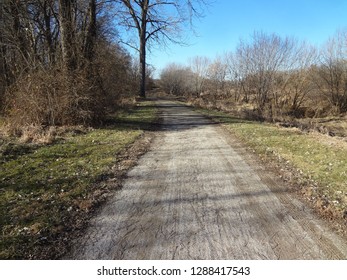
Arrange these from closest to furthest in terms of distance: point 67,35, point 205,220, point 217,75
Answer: point 205,220, point 67,35, point 217,75

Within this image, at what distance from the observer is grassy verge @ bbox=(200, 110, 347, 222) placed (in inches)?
188

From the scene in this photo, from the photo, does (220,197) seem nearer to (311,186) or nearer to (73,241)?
(311,186)

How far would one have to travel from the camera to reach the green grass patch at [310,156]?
16.6ft

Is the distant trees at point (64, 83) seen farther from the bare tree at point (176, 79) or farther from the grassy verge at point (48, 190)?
the bare tree at point (176, 79)

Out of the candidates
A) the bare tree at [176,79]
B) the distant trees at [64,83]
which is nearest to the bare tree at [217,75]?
the bare tree at [176,79]

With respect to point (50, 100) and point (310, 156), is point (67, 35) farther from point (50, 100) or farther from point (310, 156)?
point (310, 156)

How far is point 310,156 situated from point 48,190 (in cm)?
638

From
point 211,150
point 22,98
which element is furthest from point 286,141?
point 22,98

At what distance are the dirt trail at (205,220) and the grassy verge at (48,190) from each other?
1.40 ft

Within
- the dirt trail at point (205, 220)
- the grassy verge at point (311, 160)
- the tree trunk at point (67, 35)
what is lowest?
the dirt trail at point (205, 220)

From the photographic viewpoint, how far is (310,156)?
23.8 ft

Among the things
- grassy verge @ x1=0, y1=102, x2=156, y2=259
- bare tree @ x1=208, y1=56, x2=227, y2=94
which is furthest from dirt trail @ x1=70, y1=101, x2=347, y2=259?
bare tree @ x1=208, y1=56, x2=227, y2=94

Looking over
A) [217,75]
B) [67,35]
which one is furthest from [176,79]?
[67,35]

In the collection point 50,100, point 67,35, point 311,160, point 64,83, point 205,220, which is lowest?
point 205,220
